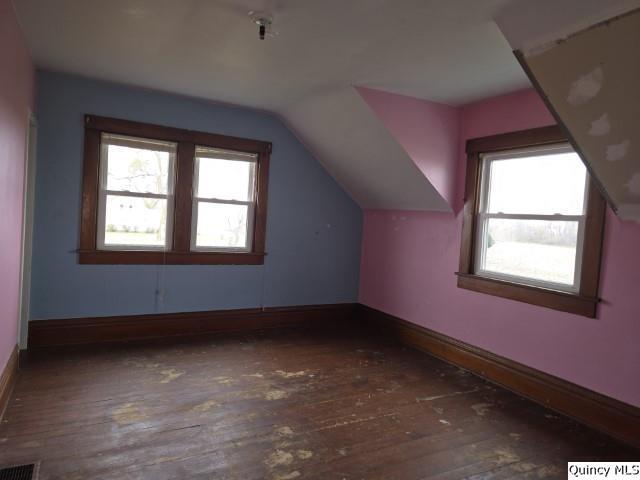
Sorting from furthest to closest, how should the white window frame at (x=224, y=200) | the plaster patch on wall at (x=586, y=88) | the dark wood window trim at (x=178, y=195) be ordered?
1. the white window frame at (x=224, y=200)
2. the dark wood window trim at (x=178, y=195)
3. the plaster patch on wall at (x=586, y=88)

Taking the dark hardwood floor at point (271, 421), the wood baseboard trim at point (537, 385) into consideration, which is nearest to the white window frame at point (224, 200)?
the dark hardwood floor at point (271, 421)

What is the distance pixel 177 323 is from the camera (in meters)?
4.57

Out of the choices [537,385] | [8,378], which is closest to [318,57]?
[537,385]

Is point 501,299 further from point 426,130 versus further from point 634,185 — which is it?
point 426,130

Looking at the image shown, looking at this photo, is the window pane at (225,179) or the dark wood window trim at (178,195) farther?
the window pane at (225,179)

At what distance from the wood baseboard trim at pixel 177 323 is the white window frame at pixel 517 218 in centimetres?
207

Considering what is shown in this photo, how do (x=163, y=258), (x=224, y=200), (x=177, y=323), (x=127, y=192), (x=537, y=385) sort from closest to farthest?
(x=537, y=385)
(x=127, y=192)
(x=163, y=258)
(x=177, y=323)
(x=224, y=200)

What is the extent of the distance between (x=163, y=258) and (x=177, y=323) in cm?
70

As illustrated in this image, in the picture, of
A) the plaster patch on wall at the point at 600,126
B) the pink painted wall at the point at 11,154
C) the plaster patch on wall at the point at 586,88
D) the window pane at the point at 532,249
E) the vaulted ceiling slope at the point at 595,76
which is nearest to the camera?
the vaulted ceiling slope at the point at 595,76

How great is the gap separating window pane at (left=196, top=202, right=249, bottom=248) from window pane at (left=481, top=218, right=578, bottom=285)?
102 inches

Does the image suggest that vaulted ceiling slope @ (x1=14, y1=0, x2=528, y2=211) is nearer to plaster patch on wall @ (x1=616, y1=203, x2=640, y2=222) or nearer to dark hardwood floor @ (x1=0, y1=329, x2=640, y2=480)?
plaster patch on wall @ (x1=616, y1=203, x2=640, y2=222)

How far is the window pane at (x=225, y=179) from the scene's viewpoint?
4672mm

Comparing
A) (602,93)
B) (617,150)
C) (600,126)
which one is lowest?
(617,150)

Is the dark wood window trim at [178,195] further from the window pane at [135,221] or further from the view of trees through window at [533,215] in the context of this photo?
the view of trees through window at [533,215]
